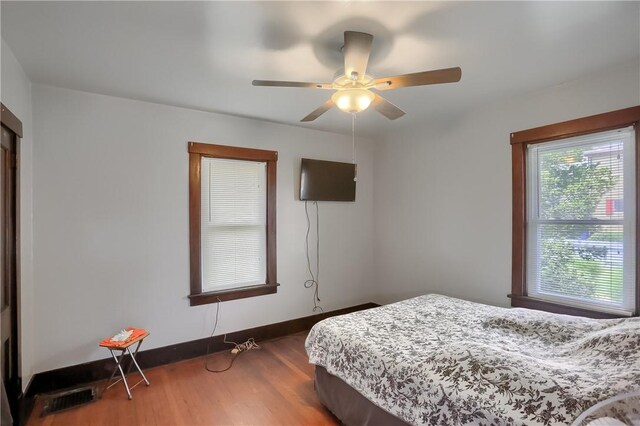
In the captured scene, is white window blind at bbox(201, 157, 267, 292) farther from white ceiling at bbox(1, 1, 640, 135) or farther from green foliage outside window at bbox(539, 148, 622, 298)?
green foliage outside window at bbox(539, 148, 622, 298)

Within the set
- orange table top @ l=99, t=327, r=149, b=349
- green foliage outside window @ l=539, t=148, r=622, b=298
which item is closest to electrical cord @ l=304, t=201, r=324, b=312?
orange table top @ l=99, t=327, r=149, b=349

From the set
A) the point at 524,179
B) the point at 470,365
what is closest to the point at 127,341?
the point at 470,365

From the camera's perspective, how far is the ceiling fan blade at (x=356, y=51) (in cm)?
158

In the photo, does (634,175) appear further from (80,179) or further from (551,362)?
(80,179)

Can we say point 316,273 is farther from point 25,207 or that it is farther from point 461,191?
point 25,207

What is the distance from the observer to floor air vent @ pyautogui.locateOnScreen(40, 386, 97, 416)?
2212 mm

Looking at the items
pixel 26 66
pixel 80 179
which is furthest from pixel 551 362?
pixel 26 66

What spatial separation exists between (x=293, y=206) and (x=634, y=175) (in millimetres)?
2939

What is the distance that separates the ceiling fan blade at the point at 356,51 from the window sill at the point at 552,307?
238 centimetres

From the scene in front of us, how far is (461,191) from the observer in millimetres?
3273

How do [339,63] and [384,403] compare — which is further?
[339,63]

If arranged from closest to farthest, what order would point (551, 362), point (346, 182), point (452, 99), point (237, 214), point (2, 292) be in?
point (551, 362)
point (2, 292)
point (452, 99)
point (237, 214)
point (346, 182)

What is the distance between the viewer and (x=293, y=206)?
3.68m

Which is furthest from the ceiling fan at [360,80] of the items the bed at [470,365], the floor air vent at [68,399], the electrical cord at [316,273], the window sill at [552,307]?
the floor air vent at [68,399]
